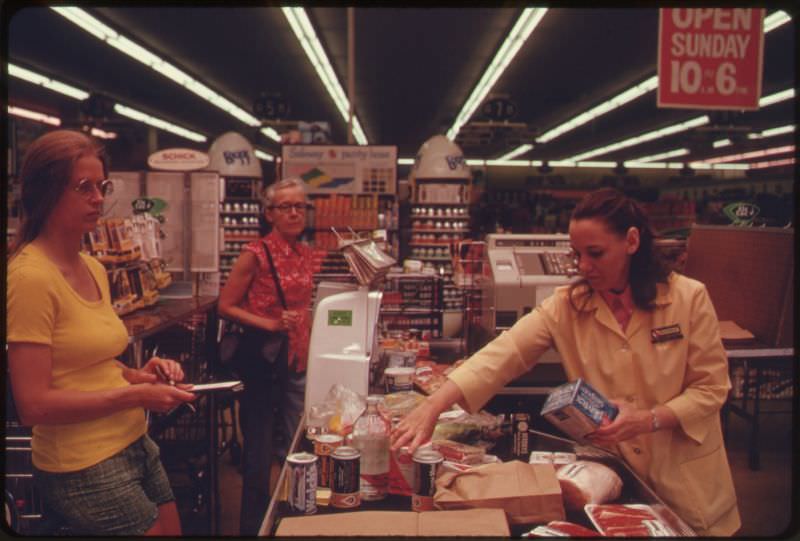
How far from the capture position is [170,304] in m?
4.62

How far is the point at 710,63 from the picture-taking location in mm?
3727

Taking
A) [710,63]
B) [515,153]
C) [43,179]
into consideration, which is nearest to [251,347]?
[43,179]

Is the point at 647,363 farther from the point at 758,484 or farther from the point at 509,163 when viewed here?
the point at 509,163

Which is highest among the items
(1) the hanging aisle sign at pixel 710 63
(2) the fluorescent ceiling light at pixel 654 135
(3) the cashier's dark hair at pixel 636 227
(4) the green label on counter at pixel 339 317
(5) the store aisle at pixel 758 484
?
(2) the fluorescent ceiling light at pixel 654 135

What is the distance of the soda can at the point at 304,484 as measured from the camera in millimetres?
1825

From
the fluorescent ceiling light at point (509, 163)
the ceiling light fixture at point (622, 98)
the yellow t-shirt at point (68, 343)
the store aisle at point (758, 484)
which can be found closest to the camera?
the yellow t-shirt at point (68, 343)

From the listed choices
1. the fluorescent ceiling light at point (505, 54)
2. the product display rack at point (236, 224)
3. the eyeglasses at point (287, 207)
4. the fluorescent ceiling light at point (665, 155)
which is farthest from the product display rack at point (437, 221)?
the fluorescent ceiling light at point (665, 155)

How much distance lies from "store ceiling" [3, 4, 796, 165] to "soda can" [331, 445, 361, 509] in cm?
803

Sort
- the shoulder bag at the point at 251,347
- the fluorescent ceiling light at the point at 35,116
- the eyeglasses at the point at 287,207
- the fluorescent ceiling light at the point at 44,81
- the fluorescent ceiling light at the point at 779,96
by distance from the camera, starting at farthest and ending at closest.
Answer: the fluorescent ceiling light at the point at 779,96 → the fluorescent ceiling light at the point at 35,116 → the fluorescent ceiling light at the point at 44,81 → the eyeglasses at the point at 287,207 → the shoulder bag at the point at 251,347

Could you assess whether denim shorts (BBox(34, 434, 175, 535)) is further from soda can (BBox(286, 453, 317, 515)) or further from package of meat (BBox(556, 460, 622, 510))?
package of meat (BBox(556, 460, 622, 510))

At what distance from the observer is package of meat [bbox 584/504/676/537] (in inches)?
67.6

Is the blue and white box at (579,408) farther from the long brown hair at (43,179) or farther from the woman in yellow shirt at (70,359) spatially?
the long brown hair at (43,179)

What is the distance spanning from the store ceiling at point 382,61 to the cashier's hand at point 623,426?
8.21 meters

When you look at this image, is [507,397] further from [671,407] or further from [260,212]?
[260,212]
